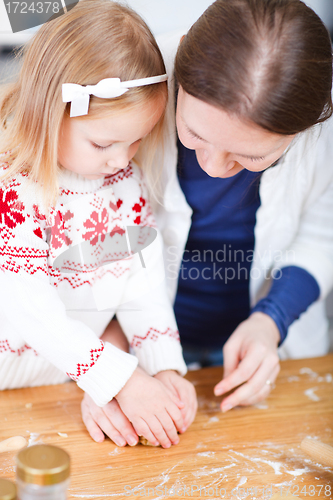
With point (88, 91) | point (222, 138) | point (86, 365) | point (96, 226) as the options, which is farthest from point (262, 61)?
point (86, 365)

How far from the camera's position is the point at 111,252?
0.66 m

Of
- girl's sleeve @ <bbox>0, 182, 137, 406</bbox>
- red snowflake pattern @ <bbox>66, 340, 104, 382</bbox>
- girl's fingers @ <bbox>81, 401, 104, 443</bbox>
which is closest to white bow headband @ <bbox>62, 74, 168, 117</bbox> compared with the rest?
girl's sleeve @ <bbox>0, 182, 137, 406</bbox>

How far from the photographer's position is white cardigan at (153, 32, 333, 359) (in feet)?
2.40

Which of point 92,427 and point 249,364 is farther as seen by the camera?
point 249,364

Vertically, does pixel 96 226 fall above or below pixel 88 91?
below

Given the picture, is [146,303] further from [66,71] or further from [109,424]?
[66,71]

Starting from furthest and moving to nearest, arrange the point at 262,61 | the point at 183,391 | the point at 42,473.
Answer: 1. the point at 183,391
2. the point at 262,61
3. the point at 42,473

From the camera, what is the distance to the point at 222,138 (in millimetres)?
508

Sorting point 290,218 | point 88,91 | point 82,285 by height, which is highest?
point 88,91

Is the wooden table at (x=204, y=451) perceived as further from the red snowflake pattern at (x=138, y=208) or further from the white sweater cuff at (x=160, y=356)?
the red snowflake pattern at (x=138, y=208)

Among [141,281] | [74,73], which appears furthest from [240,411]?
[74,73]

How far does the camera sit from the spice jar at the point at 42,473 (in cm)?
32

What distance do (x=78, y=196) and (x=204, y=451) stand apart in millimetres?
379

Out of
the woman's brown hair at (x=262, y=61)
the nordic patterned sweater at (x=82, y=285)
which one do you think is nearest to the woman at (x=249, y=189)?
the woman's brown hair at (x=262, y=61)
